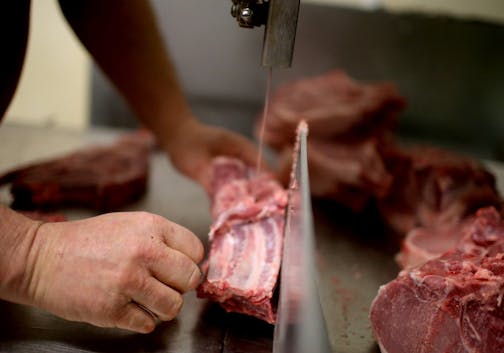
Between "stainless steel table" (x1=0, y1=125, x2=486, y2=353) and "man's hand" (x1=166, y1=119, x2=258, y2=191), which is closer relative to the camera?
"stainless steel table" (x1=0, y1=125, x2=486, y2=353)

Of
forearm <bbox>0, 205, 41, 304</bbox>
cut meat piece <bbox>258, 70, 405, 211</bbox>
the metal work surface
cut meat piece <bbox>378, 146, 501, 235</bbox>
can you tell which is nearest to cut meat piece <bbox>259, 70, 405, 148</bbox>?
cut meat piece <bbox>258, 70, 405, 211</bbox>

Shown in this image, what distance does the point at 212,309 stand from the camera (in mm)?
1572

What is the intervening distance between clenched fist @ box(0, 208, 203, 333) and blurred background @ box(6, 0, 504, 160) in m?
1.83

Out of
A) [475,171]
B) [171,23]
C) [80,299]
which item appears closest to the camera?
[80,299]

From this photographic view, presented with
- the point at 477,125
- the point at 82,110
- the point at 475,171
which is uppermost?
the point at 475,171

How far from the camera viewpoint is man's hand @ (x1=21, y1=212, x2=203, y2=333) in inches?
49.8

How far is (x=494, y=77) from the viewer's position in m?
3.05

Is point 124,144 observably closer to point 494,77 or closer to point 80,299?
point 80,299

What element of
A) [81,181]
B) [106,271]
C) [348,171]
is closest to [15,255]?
[106,271]

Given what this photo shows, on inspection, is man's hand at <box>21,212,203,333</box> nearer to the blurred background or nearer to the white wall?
the blurred background

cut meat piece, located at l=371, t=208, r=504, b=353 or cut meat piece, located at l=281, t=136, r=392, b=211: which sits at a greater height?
cut meat piece, located at l=371, t=208, r=504, b=353

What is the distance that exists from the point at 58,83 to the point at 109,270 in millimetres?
2343

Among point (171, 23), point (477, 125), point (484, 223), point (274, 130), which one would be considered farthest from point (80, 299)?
point (477, 125)

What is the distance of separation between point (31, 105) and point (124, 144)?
0.90m
